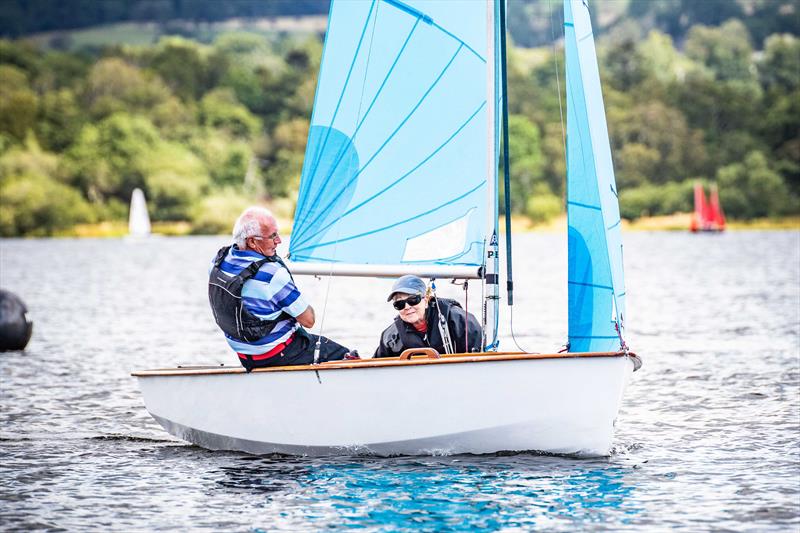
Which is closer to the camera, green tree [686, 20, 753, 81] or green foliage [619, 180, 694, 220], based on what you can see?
green foliage [619, 180, 694, 220]

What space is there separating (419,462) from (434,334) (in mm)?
1051

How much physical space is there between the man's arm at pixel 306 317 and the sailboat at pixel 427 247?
1.20 ft

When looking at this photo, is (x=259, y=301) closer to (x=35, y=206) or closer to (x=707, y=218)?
(x=35, y=206)

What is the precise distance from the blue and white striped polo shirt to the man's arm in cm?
3

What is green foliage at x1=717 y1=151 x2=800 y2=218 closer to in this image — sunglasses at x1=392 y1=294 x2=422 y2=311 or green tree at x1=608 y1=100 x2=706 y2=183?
green tree at x1=608 y1=100 x2=706 y2=183

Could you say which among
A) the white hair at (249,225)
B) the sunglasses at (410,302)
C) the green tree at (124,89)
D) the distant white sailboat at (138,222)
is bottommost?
the sunglasses at (410,302)

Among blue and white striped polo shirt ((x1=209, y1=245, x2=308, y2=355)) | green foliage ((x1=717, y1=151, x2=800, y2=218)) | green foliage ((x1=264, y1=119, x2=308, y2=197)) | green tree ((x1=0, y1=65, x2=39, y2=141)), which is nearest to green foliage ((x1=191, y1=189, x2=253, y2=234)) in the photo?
green foliage ((x1=264, y1=119, x2=308, y2=197))

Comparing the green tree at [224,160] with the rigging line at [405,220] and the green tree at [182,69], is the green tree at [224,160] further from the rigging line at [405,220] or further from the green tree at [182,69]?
the rigging line at [405,220]

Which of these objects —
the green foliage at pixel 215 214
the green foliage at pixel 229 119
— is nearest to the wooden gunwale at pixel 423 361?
the green foliage at pixel 215 214

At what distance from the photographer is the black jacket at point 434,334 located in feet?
36.3

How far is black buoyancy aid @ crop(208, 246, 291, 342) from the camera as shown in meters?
10.8

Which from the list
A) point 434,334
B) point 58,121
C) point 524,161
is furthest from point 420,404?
point 524,161

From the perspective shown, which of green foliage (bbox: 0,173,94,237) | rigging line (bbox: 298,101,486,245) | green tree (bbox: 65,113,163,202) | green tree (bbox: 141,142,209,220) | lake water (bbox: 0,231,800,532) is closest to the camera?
lake water (bbox: 0,231,800,532)

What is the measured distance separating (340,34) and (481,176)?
2.11 metres
